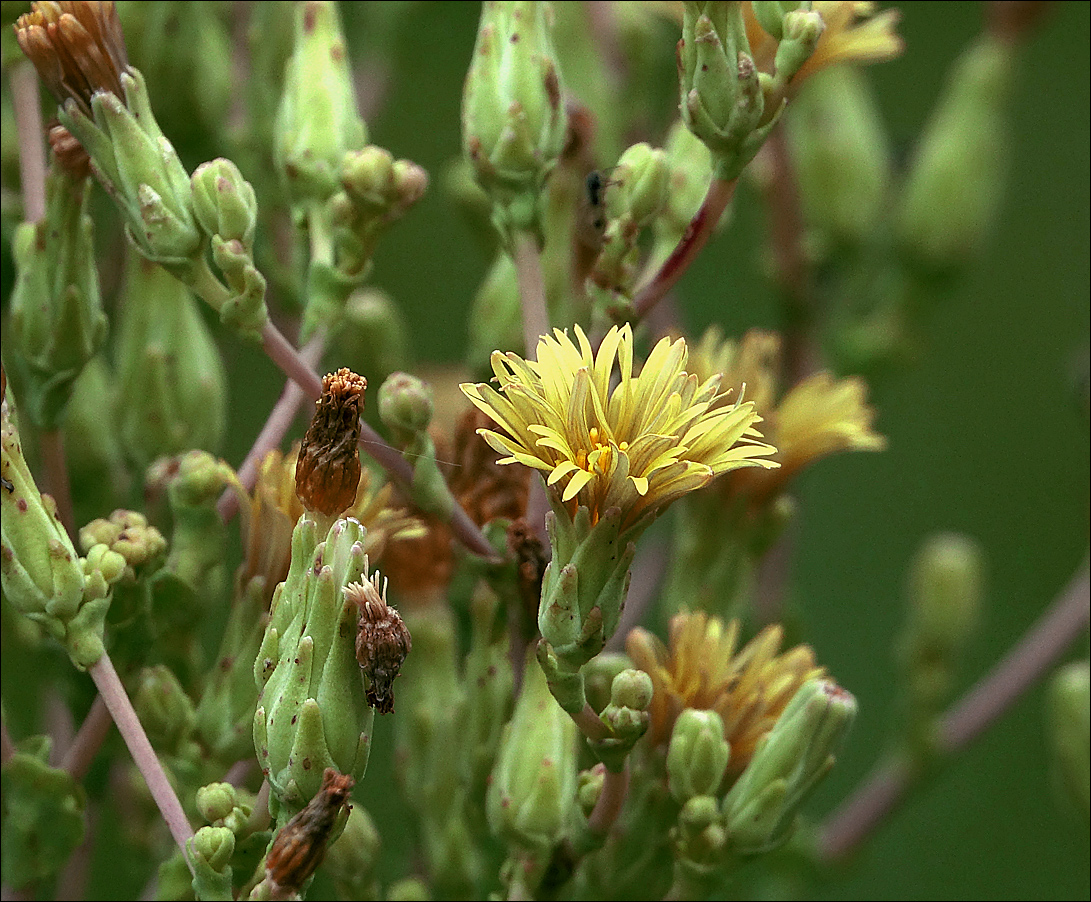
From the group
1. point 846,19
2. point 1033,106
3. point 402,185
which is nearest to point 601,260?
point 402,185

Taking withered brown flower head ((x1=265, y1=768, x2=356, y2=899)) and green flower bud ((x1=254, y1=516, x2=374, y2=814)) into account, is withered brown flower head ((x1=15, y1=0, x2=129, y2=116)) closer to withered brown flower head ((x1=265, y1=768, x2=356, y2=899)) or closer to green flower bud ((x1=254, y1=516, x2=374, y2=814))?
green flower bud ((x1=254, y1=516, x2=374, y2=814))

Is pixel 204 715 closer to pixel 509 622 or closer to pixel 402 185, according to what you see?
pixel 509 622

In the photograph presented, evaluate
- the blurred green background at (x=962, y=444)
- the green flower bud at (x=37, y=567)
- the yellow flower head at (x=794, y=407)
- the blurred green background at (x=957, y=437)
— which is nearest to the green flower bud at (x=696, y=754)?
the yellow flower head at (x=794, y=407)

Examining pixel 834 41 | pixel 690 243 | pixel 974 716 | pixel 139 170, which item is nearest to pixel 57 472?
pixel 139 170

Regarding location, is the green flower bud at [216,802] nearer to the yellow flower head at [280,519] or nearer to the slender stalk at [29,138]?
the yellow flower head at [280,519]

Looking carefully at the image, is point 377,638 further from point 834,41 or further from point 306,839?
point 834,41

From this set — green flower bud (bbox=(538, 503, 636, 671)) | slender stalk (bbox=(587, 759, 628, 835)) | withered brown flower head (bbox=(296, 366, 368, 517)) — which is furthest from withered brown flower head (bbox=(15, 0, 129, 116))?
slender stalk (bbox=(587, 759, 628, 835))
